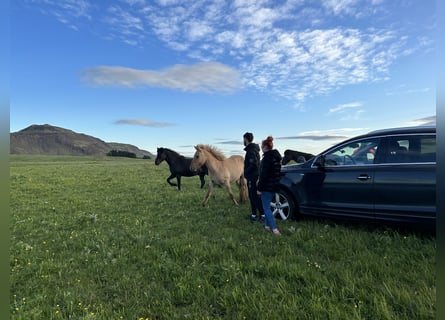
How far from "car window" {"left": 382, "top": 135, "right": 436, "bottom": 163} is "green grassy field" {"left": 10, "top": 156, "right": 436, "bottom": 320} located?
1.44 meters

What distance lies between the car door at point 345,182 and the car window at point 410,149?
27 cm

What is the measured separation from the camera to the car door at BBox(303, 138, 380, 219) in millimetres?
5821

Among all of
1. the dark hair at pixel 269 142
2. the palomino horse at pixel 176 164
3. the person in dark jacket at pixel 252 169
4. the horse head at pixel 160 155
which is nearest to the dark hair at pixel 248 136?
the person in dark jacket at pixel 252 169

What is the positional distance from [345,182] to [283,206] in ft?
5.67

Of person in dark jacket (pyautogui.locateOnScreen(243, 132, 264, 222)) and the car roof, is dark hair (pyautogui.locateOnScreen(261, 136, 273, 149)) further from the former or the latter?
the car roof

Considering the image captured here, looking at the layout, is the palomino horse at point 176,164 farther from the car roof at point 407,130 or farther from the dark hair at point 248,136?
the car roof at point 407,130

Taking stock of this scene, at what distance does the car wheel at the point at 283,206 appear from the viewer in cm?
707

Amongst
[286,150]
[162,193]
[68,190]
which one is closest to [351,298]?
[162,193]

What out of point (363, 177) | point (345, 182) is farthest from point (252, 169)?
point (363, 177)

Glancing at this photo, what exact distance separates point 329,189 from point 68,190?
12745 millimetres

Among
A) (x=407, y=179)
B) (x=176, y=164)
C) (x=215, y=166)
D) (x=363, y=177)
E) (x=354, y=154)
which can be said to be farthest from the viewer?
(x=176, y=164)

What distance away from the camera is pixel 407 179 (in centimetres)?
527

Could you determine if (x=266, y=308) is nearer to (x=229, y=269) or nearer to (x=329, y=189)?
(x=229, y=269)

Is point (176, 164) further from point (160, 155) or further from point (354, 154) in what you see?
point (354, 154)
